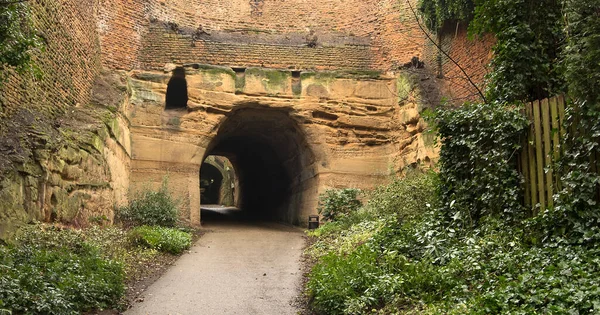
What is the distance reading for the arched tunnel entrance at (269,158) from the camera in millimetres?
17531

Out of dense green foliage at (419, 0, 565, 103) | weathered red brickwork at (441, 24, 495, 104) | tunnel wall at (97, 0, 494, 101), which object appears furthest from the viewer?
tunnel wall at (97, 0, 494, 101)

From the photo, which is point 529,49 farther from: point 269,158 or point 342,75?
point 269,158

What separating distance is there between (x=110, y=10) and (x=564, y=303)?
52.1ft

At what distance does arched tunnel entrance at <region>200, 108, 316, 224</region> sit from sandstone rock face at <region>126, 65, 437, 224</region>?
0.37 ft

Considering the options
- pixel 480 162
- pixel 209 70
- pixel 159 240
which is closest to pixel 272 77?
pixel 209 70

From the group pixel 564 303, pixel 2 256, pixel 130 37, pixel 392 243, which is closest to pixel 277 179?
pixel 130 37

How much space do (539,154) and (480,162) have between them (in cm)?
95

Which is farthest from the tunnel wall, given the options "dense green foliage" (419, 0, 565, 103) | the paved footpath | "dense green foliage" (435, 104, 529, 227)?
"dense green foliage" (435, 104, 529, 227)

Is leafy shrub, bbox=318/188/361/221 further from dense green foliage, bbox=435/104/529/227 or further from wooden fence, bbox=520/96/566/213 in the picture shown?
wooden fence, bbox=520/96/566/213

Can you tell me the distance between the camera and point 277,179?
23.0 m

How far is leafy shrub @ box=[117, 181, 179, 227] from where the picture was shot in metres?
13.4

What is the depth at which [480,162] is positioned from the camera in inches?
293

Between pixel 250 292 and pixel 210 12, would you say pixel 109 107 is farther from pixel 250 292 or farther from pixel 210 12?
pixel 250 292

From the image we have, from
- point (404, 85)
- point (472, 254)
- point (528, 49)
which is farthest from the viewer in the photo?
point (404, 85)
